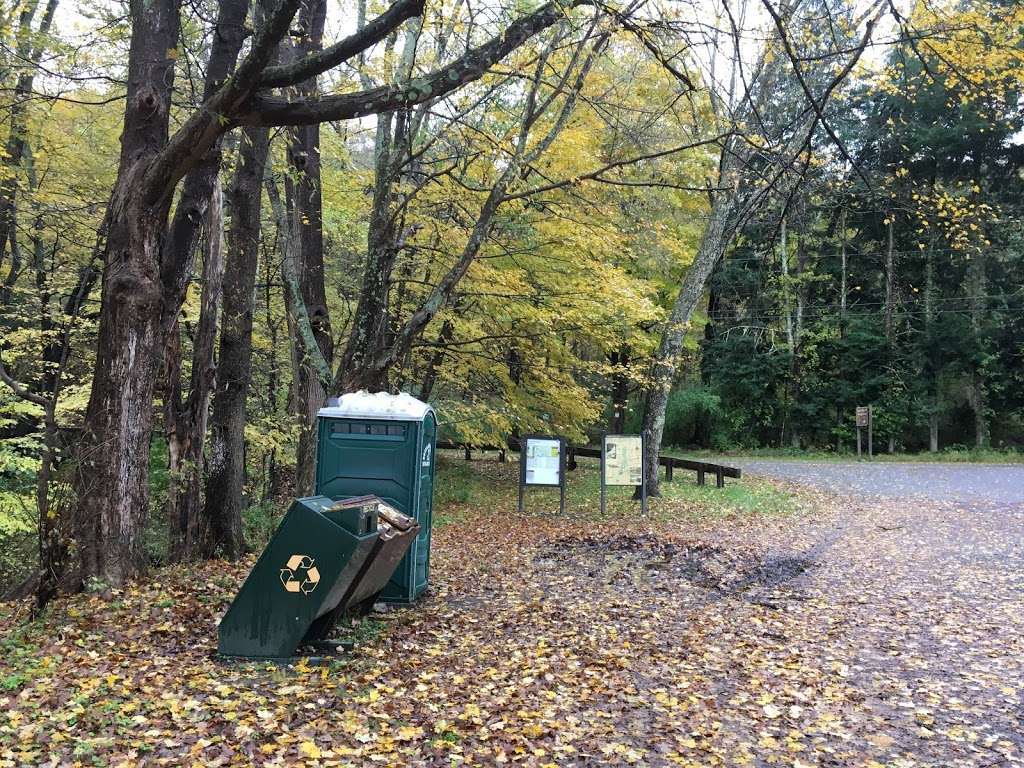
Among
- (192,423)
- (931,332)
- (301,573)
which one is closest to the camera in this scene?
(301,573)

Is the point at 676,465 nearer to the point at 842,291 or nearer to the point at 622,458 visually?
the point at 622,458

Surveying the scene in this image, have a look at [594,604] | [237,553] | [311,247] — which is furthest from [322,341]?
[594,604]

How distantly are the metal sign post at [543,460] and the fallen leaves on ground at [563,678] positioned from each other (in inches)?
207

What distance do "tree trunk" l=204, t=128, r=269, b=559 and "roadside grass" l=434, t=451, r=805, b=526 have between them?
485cm

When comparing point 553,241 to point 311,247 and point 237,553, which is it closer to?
point 311,247

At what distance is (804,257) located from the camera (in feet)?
106

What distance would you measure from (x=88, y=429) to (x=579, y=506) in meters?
10.2

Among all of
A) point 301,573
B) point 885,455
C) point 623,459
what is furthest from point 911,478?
point 301,573

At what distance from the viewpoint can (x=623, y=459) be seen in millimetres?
13750

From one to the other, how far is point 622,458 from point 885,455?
65.6ft

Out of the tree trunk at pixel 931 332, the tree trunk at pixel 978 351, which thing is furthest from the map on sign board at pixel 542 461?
the tree trunk at pixel 978 351

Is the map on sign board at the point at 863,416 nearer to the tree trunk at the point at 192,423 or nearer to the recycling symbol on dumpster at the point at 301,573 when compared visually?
the tree trunk at the point at 192,423

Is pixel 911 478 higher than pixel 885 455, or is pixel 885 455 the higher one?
pixel 885 455

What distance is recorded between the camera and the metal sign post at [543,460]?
1370 centimetres
